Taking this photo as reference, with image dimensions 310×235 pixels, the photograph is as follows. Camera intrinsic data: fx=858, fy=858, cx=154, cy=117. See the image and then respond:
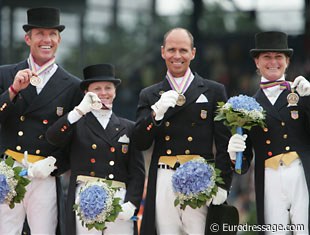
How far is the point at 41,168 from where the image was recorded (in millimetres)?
8617

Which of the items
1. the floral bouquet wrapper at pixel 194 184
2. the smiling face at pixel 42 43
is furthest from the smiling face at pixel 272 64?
the smiling face at pixel 42 43

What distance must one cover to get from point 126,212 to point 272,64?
210cm

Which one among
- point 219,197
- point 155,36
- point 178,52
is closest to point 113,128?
point 178,52

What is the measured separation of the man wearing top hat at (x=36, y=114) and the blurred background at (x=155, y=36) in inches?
386

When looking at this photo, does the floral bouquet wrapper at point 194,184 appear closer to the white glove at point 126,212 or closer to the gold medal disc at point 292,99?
the white glove at point 126,212

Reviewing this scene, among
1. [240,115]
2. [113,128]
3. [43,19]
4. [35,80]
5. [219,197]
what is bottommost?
[219,197]

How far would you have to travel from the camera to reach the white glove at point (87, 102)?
8.52m

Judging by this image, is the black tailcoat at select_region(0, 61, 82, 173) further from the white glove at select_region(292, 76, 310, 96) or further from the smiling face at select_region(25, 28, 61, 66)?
the white glove at select_region(292, 76, 310, 96)

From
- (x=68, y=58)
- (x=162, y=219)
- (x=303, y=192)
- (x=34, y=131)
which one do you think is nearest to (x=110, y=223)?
(x=162, y=219)

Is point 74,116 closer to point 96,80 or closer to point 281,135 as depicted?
point 96,80

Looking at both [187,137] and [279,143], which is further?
[187,137]

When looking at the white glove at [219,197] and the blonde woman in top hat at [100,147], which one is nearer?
the white glove at [219,197]

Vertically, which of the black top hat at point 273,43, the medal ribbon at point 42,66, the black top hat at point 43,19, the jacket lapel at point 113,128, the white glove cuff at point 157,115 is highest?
the black top hat at point 43,19

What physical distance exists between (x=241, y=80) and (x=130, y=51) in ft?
8.85
